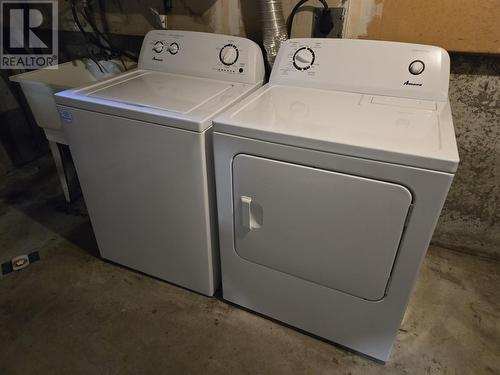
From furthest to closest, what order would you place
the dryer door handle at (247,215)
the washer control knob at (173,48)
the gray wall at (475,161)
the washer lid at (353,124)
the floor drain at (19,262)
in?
the floor drain at (19,262) → the washer control knob at (173,48) → the gray wall at (475,161) → the dryer door handle at (247,215) → the washer lid at (353,124)

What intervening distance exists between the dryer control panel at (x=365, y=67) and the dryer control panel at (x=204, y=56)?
0.37 feet

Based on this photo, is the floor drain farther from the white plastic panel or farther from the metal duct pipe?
the metal duct pipe

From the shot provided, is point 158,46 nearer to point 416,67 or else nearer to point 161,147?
point 161,147

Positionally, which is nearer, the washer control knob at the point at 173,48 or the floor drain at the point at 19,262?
the washer control knob at the point at 173,48

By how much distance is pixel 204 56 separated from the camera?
146cm

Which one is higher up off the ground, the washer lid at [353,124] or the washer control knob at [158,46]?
the washer control knob at [158,46]

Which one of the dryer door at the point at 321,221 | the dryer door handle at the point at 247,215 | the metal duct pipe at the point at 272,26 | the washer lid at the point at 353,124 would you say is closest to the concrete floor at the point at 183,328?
the dryer door at the point at 321,221

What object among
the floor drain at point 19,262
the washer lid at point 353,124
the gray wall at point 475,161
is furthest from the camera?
the floor drain at point 19,262

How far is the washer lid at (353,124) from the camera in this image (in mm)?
852

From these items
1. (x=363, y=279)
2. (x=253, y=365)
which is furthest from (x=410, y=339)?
(x=253, y=365)

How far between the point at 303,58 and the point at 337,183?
0.63 meters

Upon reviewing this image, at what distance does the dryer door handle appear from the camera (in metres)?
1.10

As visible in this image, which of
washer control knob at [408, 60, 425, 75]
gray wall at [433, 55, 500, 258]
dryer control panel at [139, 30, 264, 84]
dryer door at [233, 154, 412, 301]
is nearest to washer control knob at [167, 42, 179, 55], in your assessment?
dryer control panel at [139, 30, 264, 84]

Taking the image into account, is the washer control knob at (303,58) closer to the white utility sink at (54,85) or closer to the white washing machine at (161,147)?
the white washing machine at (161,147)
